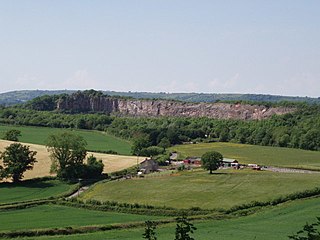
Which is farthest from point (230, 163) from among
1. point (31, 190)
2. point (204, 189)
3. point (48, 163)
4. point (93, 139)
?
point (93, 139)

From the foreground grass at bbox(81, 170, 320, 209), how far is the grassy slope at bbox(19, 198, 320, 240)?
19.8ft

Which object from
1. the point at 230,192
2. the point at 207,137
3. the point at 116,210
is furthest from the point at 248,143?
the point at 116,210

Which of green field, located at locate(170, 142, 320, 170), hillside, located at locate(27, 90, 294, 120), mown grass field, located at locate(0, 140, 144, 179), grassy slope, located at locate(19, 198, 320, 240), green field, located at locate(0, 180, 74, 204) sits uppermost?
hillside, located at locate(27, 90, 294, 120)

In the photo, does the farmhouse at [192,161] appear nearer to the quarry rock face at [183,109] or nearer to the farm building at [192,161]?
the farm building at [192,161]

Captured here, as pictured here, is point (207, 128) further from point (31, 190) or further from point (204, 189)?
point (31, 190)

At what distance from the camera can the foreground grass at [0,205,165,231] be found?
135ft

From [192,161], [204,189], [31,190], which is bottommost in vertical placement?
[31,190]

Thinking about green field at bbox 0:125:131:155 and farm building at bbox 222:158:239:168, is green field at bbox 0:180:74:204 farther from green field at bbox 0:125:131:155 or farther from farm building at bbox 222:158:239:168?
green field at bbox 0:125:131:155

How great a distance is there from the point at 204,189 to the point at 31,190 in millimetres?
18470

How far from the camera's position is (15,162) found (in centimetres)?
6494

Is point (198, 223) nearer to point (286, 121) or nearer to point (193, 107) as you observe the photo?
point (286, 121)

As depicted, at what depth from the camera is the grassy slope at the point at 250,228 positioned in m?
34.5

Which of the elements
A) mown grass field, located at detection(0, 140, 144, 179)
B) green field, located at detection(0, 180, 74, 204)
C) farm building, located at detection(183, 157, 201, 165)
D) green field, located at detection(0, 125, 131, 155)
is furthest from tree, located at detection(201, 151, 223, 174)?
green field, located at detection(0, 125, 131, 155)

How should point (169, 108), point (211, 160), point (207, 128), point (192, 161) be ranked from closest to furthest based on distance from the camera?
point (211, 160) → point (192, 161) → point (207, 128) → point (169, 108)
